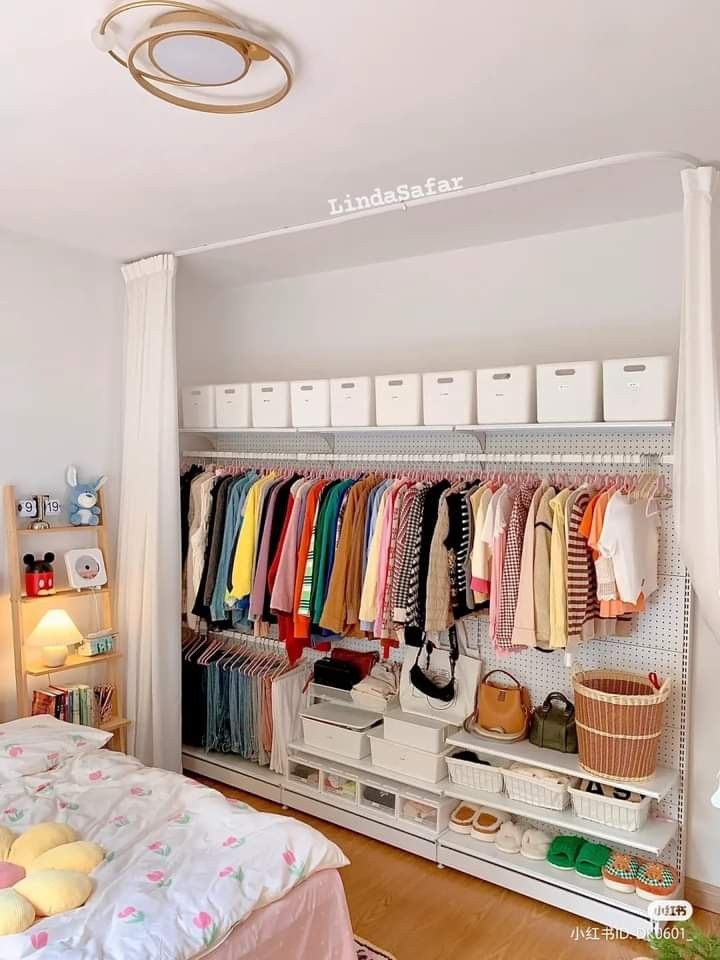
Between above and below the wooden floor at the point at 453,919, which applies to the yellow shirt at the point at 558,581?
above

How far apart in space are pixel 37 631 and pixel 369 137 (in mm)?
2571

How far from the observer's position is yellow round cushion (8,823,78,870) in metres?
2.16

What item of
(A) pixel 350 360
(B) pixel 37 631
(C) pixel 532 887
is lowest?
(C) pixel 532 887

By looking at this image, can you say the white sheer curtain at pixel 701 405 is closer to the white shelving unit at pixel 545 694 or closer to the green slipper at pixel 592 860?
the white shelving unit at pixel 545 694

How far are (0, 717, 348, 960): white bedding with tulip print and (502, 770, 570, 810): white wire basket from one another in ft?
3.78

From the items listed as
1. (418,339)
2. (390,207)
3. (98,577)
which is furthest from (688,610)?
(98,577)

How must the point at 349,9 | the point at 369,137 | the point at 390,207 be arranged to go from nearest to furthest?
the point at 349,9, the point at 369,137, the point at 390,207

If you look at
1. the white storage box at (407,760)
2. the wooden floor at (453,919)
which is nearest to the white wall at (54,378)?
the white storage box at (407,760)

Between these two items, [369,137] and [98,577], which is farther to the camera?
[98,577]

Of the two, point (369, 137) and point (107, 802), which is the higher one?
point (369, 137)

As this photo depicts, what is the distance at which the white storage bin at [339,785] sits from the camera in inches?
145

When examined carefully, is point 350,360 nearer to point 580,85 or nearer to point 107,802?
point 580,85

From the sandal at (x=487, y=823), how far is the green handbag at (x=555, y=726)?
15.4 inches

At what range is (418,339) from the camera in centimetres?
380
